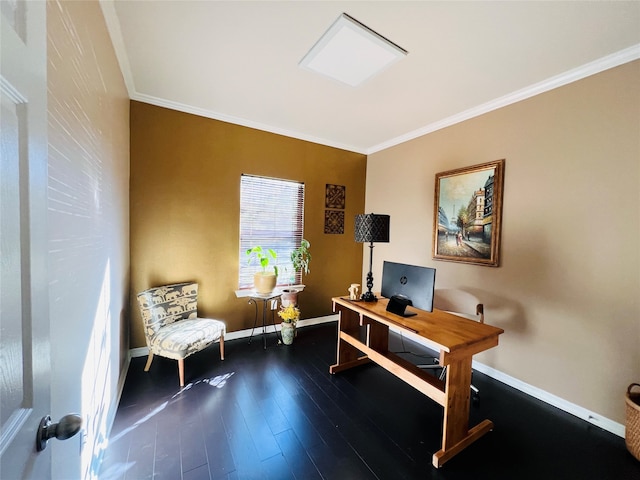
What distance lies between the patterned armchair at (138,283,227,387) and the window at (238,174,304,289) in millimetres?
644

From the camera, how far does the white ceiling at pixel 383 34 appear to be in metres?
1.52

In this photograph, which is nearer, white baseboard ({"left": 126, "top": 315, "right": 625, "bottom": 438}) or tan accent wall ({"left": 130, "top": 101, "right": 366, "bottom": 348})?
white baseboard ({"left": 126, "top": 315, "right": 625, "bottom": 438})

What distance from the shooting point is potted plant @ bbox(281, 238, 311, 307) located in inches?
125

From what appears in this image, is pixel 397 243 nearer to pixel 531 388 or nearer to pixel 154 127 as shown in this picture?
pixel 531 388

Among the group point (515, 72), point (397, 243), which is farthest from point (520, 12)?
point (397, 243)

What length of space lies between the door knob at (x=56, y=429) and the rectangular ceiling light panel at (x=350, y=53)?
2153mm

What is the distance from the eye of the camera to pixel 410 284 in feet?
6.82

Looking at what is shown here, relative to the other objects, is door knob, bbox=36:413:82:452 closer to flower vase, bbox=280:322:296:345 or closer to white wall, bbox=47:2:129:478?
white wall, bbox=47:2:129:478

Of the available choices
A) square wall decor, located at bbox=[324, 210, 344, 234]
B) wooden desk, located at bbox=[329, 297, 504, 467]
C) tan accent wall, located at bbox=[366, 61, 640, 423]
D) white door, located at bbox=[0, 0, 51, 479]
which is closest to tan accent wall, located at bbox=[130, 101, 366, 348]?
square wall decor, located at bbox=[324, 210, 344, 234]

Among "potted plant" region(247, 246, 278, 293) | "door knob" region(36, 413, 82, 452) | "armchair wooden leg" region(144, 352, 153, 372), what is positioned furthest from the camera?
"potted plant" region(247, 246, 278, 293)

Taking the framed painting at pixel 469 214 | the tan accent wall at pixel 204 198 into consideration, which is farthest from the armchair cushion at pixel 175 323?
the framed painting at pixel 469 214

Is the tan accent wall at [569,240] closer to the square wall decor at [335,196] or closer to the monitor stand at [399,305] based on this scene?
the monitor stand at [399,305]

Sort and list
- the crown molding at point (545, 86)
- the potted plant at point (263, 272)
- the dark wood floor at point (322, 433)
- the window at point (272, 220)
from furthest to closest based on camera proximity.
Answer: the window at point (272, 220) → the potted plant at point (263, 272) → the crown molding at point (545, 86) → the dark wood floor at point (322, 433)

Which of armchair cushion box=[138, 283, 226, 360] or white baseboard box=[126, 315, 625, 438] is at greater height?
armchair cushion box=[138, 283, 226, 360]
